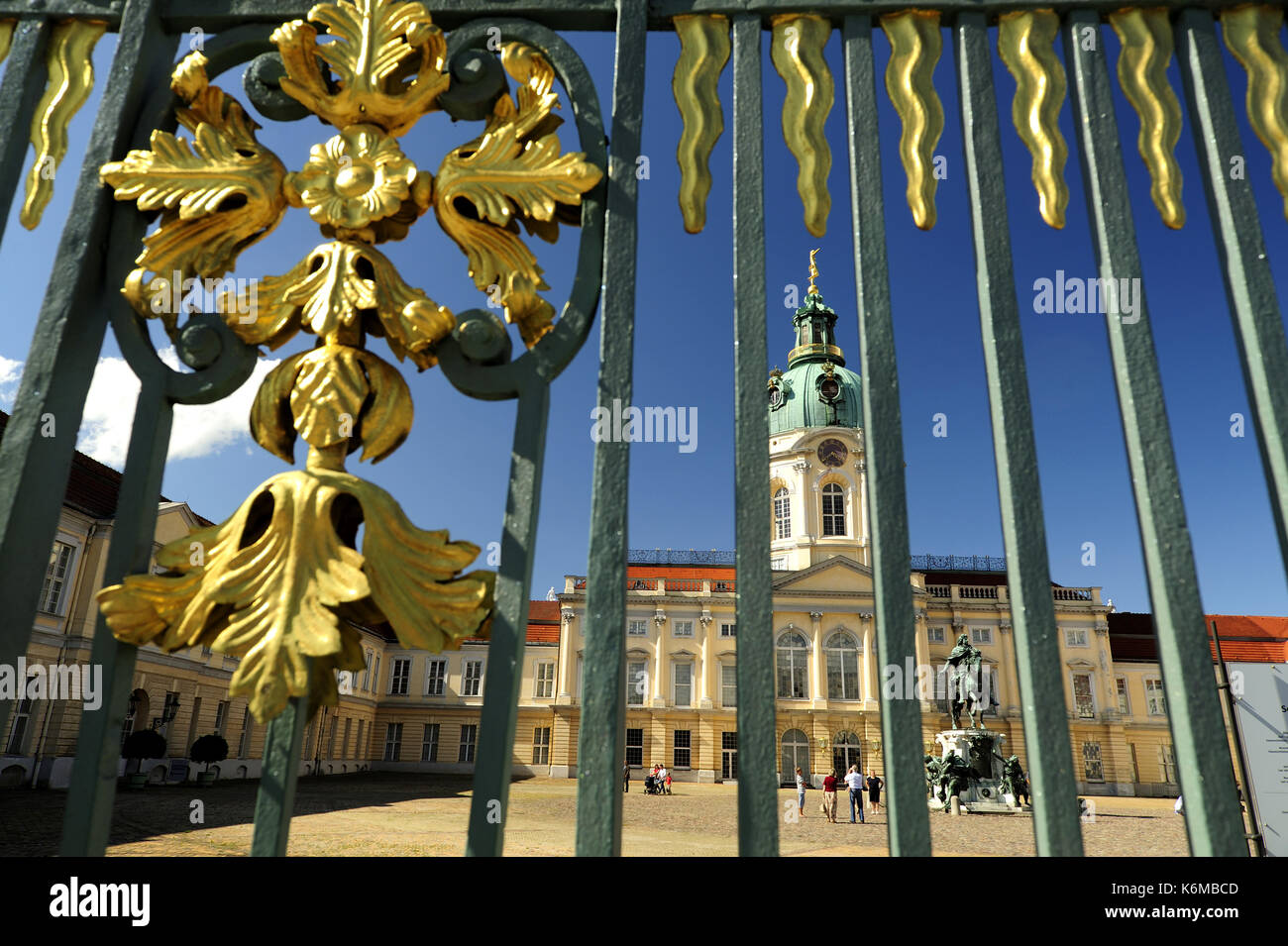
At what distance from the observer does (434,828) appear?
43.0 feet

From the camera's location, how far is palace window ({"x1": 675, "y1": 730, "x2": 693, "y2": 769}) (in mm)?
38438

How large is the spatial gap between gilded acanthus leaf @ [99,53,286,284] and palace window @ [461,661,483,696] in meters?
39.2

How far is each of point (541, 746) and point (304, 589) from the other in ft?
132

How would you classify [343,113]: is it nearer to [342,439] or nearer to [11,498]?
[342,439]

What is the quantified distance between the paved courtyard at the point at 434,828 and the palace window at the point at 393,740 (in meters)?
14.8

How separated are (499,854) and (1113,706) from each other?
4274cm

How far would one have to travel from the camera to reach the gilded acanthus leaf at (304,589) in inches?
57.7

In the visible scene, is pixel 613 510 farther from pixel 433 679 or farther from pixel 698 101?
pixel 433 679

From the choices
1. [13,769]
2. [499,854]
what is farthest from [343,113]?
[13,769]

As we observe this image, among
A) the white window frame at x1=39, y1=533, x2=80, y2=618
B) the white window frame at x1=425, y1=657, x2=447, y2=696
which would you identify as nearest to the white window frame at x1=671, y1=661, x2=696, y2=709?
the white window frame at x1=425, y1=657, x2=447, y2=696

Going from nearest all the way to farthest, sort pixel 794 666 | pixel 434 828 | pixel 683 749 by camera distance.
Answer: pixel 434 828 < pixel 794 666 < pixel 683 749

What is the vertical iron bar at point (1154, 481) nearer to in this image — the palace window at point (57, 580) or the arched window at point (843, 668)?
the palace window at point (57, 580)

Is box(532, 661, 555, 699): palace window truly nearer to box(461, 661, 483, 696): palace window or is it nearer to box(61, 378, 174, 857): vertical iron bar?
box(461, 661, 483, 696): palace window

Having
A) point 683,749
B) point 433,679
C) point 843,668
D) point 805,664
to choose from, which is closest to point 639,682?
point 683,749
